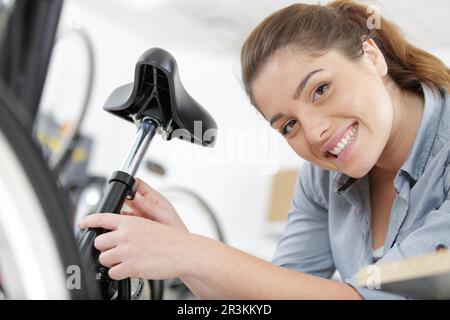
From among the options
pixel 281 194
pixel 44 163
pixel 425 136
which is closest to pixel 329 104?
pixel 425 136

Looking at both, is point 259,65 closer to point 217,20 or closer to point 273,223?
point 273,223

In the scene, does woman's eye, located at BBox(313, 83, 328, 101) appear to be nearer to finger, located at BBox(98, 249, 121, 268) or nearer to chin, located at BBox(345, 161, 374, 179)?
chin, located at BBox(345, 161, 374, 179)

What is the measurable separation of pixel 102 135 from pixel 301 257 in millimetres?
1591

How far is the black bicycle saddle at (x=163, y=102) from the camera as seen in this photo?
20.7 inches

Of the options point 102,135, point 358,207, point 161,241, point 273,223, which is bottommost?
point 273,223

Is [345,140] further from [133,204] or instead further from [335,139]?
[133,204]

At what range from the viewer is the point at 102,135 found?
Result: 223 cm

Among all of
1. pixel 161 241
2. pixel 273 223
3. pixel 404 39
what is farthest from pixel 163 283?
pixel 273 223

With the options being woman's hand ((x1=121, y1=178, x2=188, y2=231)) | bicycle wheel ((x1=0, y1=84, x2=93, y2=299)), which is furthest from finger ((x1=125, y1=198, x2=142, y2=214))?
bicycle wheel ((x1=0, y1=84, x2=93, y2=299))

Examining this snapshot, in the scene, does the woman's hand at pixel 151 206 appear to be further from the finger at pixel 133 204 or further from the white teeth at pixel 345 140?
the white teeth at pixel 345 140

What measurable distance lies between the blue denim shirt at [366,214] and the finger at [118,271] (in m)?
0.22

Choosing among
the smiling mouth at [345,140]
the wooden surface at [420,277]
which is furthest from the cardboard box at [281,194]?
the wooden surface at [420,277]

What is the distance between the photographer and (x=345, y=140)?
599 millimetres

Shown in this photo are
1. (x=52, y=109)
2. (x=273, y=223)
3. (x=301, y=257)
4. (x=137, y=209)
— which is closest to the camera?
(x=137, y=209)
